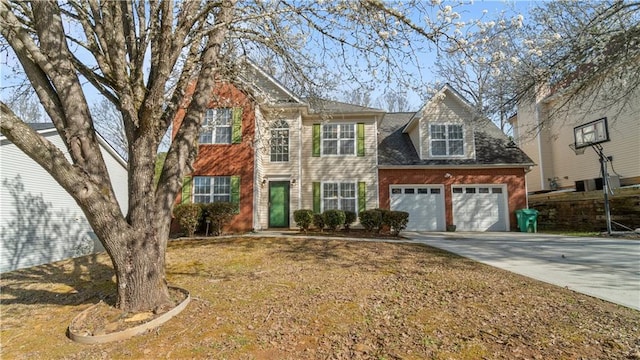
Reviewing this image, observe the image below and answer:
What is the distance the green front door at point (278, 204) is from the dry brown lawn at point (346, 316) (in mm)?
7055

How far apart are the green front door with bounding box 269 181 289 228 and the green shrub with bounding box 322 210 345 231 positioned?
7.55 feet

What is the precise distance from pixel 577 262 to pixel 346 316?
17.6 feet

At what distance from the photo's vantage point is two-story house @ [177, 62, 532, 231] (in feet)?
43.4

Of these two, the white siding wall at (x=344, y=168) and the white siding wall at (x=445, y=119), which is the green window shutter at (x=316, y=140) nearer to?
the white siding wall at (x=344, y=168)

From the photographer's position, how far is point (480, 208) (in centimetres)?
1372

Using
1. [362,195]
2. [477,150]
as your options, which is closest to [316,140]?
[362,195]

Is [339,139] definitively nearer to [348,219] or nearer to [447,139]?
[348,219]

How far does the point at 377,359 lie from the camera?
2.85 m

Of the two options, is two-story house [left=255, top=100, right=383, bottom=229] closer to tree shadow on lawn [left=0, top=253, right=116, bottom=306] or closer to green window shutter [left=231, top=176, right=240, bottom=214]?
green window shutter [left=231, top=176, right=240, bottom=214]

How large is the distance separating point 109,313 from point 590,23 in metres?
10.5

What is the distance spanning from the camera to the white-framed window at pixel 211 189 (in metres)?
12.7

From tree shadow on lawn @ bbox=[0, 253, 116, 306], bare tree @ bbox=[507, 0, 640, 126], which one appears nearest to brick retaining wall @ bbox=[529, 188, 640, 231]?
bare tree @ bbox=[507, 0, 640, 126]

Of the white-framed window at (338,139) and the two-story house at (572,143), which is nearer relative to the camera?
the two-story house at (572,143)

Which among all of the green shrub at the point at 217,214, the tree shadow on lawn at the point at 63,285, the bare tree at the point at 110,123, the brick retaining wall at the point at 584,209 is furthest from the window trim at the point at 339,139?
the bare tree at the point at 110,123
